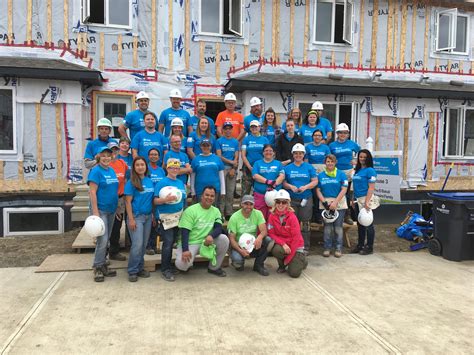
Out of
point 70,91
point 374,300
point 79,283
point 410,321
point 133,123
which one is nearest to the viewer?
point 410,321

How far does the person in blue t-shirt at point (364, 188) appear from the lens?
6.35 m

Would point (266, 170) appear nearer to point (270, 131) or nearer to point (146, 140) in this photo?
point (270, 131)

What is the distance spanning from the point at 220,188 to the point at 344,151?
7.82ft

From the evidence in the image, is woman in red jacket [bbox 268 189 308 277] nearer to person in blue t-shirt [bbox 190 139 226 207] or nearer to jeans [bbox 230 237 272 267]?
jeans [bbox 230 237 272 267]

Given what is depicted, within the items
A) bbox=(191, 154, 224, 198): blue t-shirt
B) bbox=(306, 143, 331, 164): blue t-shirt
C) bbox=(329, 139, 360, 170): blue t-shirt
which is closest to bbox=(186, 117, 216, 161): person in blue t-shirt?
bbox=(191, 154, 224, 198): blue t-shirt

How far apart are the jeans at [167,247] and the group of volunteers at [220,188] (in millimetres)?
15

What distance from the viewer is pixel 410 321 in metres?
4.00

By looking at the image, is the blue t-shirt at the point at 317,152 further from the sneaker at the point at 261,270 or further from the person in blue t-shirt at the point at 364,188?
the sneaker at the point at 261,270

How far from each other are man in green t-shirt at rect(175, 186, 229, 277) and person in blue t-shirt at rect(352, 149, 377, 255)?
2.65m

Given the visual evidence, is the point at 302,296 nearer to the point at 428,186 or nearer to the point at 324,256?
the point at 324,256

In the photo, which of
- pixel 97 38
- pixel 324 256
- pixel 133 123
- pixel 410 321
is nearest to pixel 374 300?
pixel 410 321

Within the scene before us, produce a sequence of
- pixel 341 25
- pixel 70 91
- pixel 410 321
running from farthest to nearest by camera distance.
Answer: pixel 341 25, pixel 70 91, pixel 410 321

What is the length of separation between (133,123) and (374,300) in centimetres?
445

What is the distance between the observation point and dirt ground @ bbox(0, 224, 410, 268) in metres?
6.07
